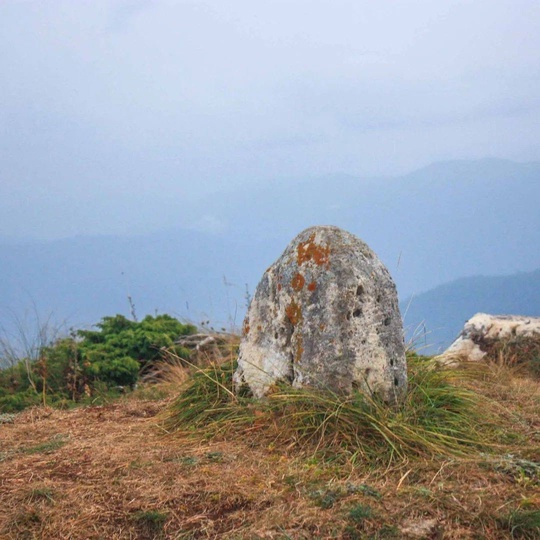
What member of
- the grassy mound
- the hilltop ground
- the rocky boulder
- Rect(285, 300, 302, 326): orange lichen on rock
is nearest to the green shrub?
the grassy mound

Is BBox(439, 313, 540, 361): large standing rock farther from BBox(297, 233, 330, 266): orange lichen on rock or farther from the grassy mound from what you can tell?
BBox(297, 233, 330, 266): orange lichen on rock

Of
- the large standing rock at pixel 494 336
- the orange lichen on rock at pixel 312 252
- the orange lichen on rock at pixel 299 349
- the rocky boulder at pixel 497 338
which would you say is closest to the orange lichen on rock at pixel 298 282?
the orange lichen on rock at pixel 312 252

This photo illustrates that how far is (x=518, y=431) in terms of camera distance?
6992 mm

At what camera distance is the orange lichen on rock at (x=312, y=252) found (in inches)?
272

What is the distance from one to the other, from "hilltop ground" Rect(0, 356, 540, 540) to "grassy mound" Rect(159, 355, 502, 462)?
0.61ft

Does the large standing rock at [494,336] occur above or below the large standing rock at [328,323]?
below

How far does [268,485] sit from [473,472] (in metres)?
1.62

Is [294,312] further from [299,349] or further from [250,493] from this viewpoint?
[250,493]

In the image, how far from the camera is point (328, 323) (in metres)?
6.68

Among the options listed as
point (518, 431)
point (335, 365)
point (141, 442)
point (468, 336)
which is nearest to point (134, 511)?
point (141, 442)

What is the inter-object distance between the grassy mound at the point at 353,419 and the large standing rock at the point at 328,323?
19 cm

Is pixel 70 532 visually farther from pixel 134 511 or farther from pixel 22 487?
pixel 22 487

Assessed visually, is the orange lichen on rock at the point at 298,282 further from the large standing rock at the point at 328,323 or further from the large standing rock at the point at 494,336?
the large standing rock at the point at 494,336

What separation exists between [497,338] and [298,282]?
770 cm
